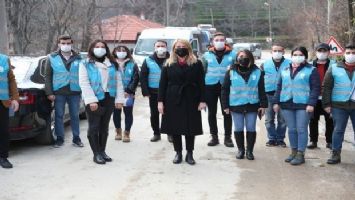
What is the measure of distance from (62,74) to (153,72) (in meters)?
1.55

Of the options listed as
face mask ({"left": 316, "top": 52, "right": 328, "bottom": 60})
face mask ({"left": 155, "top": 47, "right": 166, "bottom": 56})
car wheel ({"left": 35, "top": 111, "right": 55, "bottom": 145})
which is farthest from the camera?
face mask ({"left": 155, "top": 47, "right": 166, "bottom": 56})

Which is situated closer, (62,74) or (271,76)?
(62,74)

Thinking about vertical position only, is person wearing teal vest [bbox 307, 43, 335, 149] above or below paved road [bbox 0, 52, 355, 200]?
above

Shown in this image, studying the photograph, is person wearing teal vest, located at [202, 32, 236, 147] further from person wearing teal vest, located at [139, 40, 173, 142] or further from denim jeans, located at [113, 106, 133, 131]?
denim jeans, located at [113, 106, 133, 131]

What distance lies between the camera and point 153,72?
9.19 metres

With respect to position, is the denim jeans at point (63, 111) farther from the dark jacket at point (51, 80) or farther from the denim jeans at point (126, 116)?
the denim jeans at point (126, 116)

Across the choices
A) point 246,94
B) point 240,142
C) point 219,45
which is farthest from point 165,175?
point 219,45

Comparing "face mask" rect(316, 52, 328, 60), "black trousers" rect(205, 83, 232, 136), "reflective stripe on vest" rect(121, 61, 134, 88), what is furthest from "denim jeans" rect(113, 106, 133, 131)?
"face mask" rect(316, 52, 328, 60)

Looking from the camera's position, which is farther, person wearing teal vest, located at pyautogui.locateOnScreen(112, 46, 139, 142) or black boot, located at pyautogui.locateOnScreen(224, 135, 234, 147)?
person wearing teal vest, located at pyautogui.locateOnScreen(112, 46, 139, 142)

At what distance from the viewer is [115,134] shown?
32.7ft

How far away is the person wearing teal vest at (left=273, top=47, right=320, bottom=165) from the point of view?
759 centimetres

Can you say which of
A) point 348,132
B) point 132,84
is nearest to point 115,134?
point 132,84

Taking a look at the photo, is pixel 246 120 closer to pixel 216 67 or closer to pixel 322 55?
pixel 216 67

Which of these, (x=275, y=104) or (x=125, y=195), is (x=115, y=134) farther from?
(x=125, y=195)
